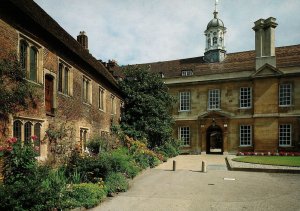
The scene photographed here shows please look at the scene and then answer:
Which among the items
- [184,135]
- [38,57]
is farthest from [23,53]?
[184,135]

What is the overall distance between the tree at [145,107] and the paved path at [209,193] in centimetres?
1045

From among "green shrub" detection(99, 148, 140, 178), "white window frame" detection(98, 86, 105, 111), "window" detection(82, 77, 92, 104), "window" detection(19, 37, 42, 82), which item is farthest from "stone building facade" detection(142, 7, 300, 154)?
"window" detection(19, 37, 42, 82)

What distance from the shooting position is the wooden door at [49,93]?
502 inches

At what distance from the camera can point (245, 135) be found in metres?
29.7

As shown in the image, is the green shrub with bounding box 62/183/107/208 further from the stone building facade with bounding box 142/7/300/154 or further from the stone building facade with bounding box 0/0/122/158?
the stone building facade with bounding box 142/7/300/154

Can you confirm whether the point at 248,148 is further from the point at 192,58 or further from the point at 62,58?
the point at 62,58

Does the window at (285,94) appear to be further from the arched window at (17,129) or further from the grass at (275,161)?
the arched window at (17,129)

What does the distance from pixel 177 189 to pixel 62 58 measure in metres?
8.22

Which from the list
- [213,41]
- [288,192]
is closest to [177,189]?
[288,192]

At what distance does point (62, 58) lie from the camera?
14.2 m

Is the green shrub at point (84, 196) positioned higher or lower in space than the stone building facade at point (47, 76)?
lower

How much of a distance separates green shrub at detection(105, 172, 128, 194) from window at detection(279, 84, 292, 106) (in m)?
22.5

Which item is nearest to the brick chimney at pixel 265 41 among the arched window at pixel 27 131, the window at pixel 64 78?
the window at pixel 64 78

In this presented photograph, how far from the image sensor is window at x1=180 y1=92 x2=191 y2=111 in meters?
32.3
